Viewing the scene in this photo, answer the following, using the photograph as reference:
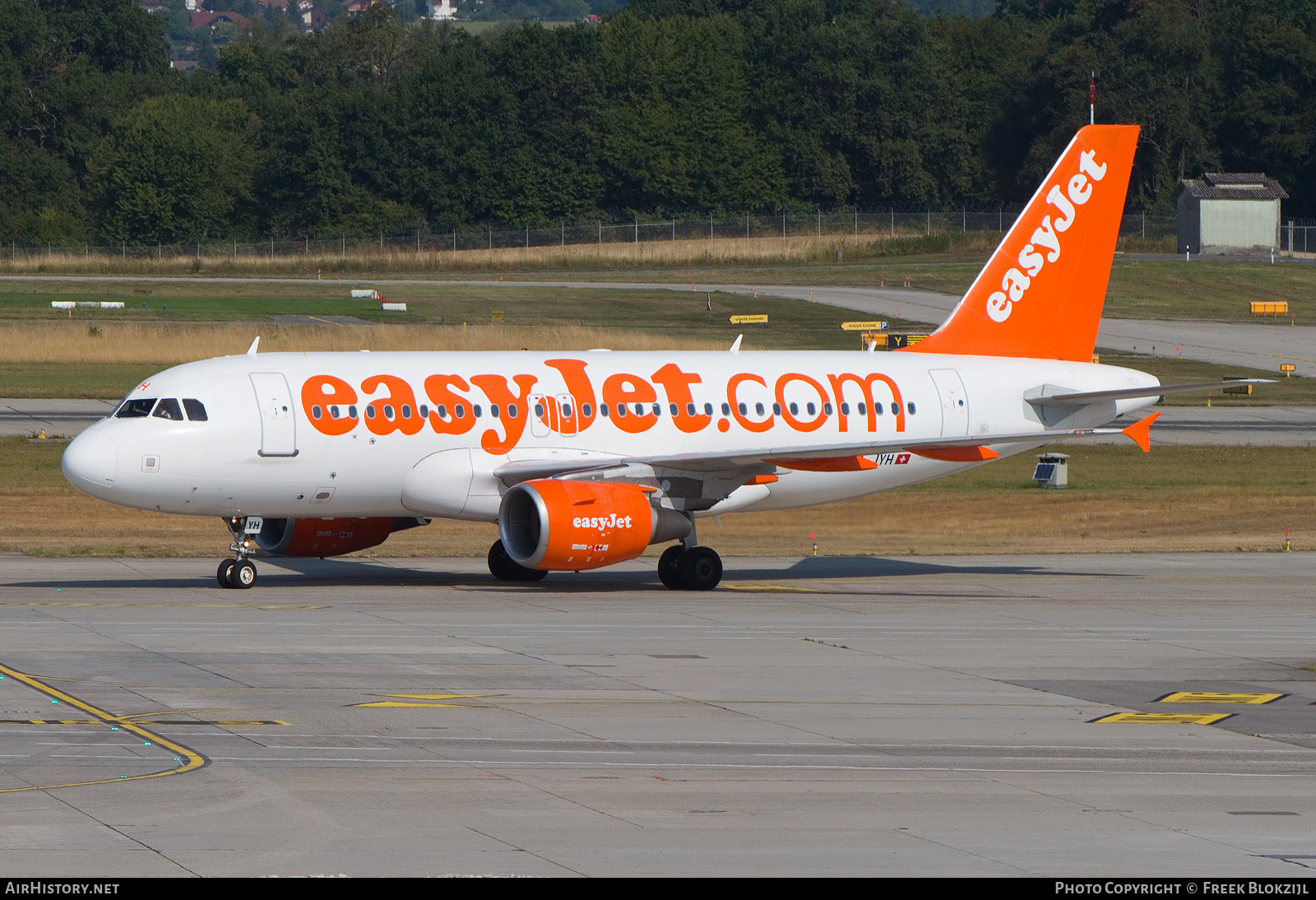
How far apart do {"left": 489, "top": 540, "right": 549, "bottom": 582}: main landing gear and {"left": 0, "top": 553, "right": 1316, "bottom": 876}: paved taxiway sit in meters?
0.40

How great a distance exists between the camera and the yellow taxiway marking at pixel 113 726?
61.7 feet

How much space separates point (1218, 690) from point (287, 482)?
17.9 meters

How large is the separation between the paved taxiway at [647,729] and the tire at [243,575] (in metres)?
0.32

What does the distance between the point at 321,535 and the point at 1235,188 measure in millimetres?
115563

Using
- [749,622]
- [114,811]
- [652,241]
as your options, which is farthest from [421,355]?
[652,241]

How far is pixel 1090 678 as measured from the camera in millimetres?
26516

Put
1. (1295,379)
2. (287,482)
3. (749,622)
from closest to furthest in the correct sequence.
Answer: (749,622)
(287,482)
(1295,379)

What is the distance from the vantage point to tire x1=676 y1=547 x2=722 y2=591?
1451 inches

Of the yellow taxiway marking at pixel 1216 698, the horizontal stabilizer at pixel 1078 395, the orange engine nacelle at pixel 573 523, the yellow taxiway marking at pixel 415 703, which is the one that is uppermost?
the horizontal stabilizer at pixel 1078 395

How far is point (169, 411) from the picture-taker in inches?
1364

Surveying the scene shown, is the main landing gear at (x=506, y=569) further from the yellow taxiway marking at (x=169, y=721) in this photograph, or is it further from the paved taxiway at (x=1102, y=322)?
the paved taxiway at (x=1102, y=322)

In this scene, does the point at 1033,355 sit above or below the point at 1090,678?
above

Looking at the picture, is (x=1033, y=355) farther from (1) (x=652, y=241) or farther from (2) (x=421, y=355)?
(1) (x=652, y=241)

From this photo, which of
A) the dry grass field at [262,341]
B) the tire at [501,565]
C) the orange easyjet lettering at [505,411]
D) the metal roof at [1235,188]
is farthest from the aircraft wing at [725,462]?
the metal roof at [1235,188]
